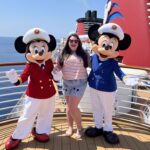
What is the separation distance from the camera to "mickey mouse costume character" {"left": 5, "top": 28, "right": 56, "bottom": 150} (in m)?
3.79

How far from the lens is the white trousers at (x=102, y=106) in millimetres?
4074

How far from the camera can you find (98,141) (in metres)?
4.22

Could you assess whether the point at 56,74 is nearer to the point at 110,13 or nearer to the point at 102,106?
the point at 102,106

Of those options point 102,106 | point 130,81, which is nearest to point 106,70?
point 130,81

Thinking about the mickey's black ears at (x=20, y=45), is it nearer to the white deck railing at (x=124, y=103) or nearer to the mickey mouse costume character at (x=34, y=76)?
the mickey mouse costume character at (x=34, y=76)

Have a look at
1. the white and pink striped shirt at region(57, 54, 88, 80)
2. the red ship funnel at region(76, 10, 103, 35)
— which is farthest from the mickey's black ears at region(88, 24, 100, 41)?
the red ship funnel at region(76, 10, 103, 35)

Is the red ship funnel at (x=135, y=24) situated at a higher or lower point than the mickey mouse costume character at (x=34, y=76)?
higher

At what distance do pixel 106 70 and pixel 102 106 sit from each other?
1.63ft

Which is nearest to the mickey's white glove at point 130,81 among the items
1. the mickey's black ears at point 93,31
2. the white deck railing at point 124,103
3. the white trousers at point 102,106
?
the white trousers at point 102,106

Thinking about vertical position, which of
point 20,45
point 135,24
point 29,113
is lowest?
point 29,113

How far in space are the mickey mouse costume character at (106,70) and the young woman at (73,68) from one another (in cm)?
16

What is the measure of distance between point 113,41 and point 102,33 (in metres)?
0.19

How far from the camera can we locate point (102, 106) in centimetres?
419

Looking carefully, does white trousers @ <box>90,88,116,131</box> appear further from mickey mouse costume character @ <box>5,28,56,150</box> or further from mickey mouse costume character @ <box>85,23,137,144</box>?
mickey mouse costume character @ <box>5,28,56,150</box>
